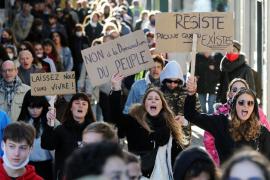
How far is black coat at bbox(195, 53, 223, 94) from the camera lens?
17.3 metres

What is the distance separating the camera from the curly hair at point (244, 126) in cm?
891

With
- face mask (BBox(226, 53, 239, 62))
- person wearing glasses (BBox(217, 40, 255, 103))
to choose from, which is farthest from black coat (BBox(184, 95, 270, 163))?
face mask (BBox(226, 53, 239, 62))

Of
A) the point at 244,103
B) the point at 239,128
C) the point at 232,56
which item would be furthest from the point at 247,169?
the point at 232,56

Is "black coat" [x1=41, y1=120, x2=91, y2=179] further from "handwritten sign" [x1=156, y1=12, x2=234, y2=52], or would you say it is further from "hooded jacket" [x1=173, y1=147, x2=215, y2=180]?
"hooded jacket" [x1=173, y1=147, x2=215, y2=180]

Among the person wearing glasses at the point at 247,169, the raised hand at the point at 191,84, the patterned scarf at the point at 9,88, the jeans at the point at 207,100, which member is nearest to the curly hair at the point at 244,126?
the raised hand at the point at 191,84

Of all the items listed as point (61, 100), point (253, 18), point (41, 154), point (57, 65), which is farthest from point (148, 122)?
point (253, 18)

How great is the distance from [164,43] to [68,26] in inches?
561

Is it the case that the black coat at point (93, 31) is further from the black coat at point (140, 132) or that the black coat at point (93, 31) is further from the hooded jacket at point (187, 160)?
the hooded jacket at point (187, 160)

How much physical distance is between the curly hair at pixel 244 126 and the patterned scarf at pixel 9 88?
11.4 feet

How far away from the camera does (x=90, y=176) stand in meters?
4.35

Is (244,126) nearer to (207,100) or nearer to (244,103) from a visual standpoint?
(244,103)

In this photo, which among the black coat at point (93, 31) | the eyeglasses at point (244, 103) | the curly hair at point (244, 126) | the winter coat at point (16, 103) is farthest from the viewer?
the black coat at point (93, 31)

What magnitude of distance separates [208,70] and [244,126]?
27.6ft

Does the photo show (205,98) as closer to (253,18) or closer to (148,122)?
(253,18)
